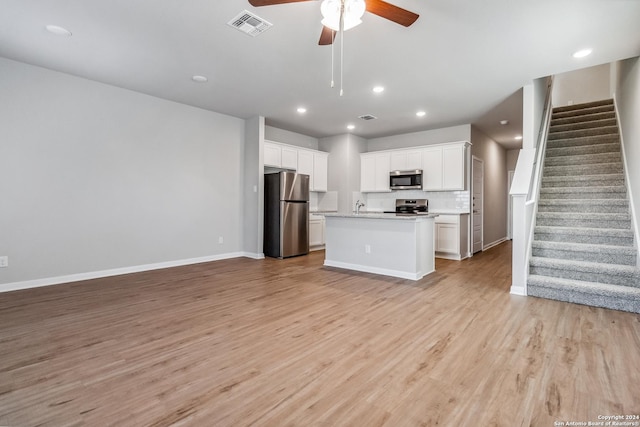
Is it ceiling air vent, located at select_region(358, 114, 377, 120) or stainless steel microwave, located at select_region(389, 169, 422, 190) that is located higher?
ceiling air vent, located at select_region(358, 114, 377, 120)

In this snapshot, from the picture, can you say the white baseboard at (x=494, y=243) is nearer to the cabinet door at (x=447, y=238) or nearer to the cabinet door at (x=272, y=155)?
the cabinet door at (x=447, y=238)

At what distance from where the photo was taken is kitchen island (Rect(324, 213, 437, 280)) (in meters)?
4.22

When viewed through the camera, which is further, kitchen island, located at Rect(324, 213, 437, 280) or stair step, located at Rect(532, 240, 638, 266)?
kitchen island, located at Rect(324, 213, 437, 280)

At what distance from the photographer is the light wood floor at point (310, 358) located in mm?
1552

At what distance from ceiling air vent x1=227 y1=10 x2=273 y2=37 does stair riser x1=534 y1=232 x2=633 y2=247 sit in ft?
13.8

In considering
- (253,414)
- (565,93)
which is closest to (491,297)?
(253,414)

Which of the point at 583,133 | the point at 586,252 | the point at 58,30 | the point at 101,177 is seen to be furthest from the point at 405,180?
the point at 58,30

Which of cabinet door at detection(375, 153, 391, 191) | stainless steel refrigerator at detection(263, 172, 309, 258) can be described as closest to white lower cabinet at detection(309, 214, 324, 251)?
stainless steel refrigerator at detection(263, 172, 309, 258)

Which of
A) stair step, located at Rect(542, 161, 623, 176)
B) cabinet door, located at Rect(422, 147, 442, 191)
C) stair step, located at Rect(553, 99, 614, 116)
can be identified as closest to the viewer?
stair step, located at Rect(542, 161, 623, 176)

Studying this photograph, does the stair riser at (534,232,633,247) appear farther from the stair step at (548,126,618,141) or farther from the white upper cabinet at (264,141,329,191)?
the white upper cabinet at (264,141,329,191)

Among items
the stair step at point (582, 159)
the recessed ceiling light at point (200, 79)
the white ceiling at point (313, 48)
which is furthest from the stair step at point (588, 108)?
the recessed ceiling light at point (200, 79)

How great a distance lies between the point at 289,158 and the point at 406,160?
255cm

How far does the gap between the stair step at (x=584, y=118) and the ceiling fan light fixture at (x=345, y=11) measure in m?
5.62

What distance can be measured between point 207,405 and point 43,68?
4.60 metres
